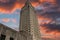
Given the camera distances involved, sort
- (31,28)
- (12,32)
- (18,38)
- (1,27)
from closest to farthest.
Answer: (1,27)
(12,32)
(18,38)
(31,28)

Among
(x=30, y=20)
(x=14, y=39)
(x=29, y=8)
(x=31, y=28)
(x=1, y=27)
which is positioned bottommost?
(x=14, y=39)

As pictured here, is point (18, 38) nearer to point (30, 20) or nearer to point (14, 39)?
point (14, 39)

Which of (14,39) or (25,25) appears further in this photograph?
(25,25)

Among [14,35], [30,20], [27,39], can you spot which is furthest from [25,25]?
[14,35]

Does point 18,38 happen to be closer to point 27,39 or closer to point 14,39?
point 14,39

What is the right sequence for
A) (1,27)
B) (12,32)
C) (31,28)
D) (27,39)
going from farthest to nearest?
1. (31,28)
2. (27,39)
3. (12,32)
4. (1,27)

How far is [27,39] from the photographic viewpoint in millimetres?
44562

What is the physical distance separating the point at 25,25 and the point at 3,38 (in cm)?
6752

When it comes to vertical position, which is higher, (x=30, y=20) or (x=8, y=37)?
(x=30, y=20)

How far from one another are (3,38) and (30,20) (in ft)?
225

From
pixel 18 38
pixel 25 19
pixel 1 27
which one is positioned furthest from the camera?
pixel 25 19

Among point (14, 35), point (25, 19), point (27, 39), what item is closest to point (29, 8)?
point (25, 19)

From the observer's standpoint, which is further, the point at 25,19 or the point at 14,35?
the point at 25,19

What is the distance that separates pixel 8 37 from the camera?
113ft
